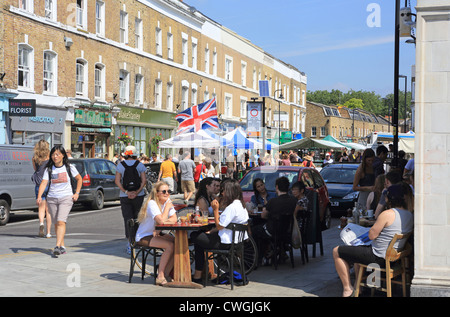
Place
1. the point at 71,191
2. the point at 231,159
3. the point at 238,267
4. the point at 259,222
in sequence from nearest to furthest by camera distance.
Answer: the point at 238,267, the point at 259,222, the point at 71,191, the point at 231,159

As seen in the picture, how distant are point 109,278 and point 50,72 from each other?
21525 mm

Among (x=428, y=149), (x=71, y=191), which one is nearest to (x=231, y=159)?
(x=71, y=191)

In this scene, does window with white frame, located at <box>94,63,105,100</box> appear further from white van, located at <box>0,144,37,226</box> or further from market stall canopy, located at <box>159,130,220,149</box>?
white van, located at <box>0,144,37,226</box>

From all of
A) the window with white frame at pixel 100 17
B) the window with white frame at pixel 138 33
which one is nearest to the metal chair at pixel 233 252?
the window with white frame at pixel 100 17

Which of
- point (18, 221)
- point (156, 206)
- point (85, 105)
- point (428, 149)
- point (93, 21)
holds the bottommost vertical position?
point (18, 221)

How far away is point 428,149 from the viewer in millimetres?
7109

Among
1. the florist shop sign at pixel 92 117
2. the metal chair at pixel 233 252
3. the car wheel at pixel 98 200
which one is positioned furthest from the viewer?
the florist shop sign at pixel 92 117

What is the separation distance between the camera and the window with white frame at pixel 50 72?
94.1ft

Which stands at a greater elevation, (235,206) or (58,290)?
(235,206)

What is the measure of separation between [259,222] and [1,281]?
410 cm

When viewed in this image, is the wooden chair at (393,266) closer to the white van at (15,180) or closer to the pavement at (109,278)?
the pavement at (109,278)

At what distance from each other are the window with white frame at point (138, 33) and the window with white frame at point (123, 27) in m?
1.28

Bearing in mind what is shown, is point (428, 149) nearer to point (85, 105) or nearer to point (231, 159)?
point (231, 159)

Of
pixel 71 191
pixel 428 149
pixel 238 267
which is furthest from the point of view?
pixel 71 191
